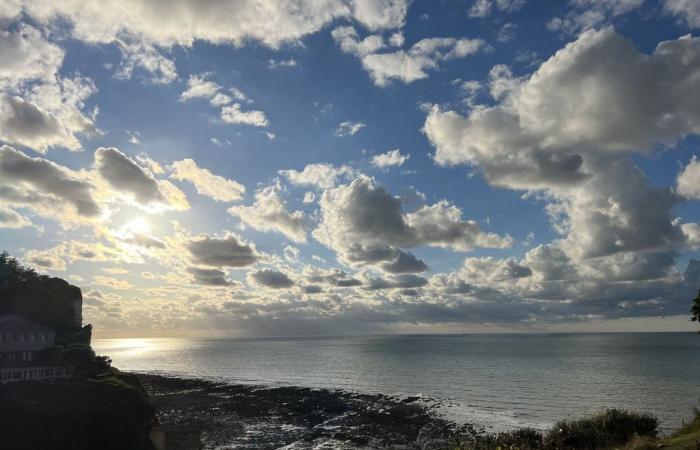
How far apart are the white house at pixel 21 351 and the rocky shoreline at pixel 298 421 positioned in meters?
17.1

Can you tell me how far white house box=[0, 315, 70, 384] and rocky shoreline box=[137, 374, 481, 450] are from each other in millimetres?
17097

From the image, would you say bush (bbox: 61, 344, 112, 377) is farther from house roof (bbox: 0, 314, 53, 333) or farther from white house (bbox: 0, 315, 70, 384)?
house roof (bbox: 0, 314, 53, 333)

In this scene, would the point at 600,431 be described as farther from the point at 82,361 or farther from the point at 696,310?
the point at 82,361

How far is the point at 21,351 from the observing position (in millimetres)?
61906

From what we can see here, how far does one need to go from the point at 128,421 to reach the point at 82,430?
494 cm

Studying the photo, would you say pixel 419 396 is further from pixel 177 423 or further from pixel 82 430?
pixel 82 430

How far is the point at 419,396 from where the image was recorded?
84.6 meters

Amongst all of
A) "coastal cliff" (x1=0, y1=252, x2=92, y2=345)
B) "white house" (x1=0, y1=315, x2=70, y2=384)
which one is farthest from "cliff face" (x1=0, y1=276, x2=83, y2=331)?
"white house" (x1=0, y1=315, x2=70, y2=384)

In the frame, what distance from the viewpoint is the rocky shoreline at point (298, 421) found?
5362 centimetres

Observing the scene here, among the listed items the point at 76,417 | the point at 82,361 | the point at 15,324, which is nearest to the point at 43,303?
the point at 15,324

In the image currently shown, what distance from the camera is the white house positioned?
58.5 metres

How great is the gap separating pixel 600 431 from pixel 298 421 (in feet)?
140

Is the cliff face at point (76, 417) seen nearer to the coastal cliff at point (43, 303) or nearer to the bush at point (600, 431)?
the coastal cliff at point (43, 303)

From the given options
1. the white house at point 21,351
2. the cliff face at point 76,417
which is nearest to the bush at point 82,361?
the white house at point 21,351
